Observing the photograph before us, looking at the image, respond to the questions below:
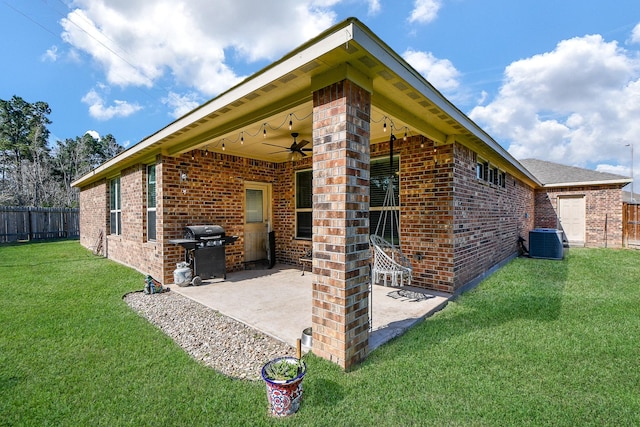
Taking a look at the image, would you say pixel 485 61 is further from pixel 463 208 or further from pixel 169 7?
pixel 169 7

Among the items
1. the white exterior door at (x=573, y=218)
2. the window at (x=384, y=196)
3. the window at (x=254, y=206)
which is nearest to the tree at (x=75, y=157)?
the window at (x=254, y=206)

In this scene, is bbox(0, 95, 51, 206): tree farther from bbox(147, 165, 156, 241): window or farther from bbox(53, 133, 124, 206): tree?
bbox(147, 165, 156, 241): window

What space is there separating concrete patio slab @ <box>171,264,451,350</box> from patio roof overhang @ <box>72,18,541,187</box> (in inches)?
98.5

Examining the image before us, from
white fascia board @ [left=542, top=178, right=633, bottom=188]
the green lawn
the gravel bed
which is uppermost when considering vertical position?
white fascia board @ [left=542, top=178, right=633, bottom=188]

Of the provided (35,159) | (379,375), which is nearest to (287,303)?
(379,375)

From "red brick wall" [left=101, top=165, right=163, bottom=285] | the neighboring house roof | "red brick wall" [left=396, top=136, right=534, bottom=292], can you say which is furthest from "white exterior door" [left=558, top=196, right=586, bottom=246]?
"red brick wall" [left=101, top=165, right=163, bottom=285]

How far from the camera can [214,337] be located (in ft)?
10.6

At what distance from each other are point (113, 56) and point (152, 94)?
2.84 meters

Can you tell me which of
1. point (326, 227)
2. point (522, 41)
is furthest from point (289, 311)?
point (522, 41)

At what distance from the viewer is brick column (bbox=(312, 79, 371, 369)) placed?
251 cm

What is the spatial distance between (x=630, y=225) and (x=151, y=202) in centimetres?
1642

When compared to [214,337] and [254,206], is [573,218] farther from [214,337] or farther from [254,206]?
[214,337]

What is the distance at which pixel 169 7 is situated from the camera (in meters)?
5.25

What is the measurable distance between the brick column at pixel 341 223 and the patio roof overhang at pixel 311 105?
230 millimetres
